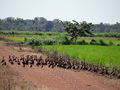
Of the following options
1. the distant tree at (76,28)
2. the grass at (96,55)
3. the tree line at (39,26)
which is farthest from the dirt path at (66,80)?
the tree line at (39,26)

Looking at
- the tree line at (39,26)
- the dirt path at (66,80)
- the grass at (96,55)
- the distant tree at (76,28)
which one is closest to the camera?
the dirt path at (66,80)

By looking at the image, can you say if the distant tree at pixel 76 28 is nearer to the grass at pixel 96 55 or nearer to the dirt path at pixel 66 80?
the grass at pixel 96 55

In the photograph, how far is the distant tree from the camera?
129 ft

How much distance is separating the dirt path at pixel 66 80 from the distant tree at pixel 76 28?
84.2ft

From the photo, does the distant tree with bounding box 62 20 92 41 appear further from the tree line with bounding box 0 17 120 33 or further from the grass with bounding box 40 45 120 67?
the tree line with bounding box 0 17 120 33

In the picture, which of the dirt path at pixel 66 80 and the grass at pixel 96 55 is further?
the grass at pixel 96 55

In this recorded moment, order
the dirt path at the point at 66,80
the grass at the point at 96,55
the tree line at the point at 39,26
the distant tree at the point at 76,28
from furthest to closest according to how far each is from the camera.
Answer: the tree line at the point at 39,26 < the distant tree at the point at 76,28 < the grass at the point at 96,55 < the dirt path at the point at 66,80

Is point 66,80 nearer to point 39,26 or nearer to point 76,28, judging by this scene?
point 76,28

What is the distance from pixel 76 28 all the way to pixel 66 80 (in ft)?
95.1

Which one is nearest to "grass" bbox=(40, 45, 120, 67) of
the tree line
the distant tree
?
the distant tree

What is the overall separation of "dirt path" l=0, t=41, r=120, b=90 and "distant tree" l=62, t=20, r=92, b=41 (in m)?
25.7

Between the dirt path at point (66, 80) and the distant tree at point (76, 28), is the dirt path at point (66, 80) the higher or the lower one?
the lower one

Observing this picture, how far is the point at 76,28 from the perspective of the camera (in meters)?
39.7

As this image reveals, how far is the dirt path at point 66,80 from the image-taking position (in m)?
10.3
